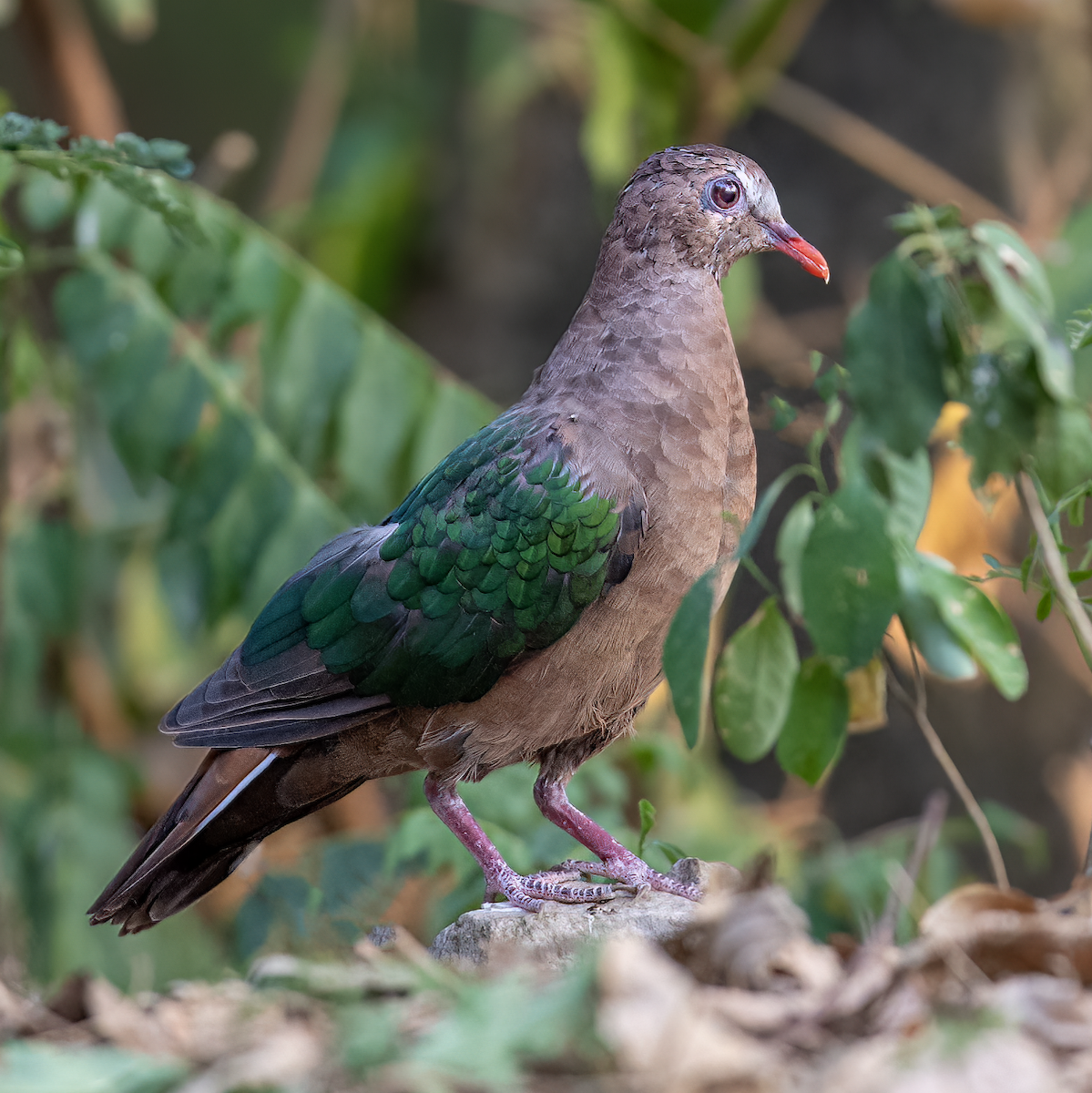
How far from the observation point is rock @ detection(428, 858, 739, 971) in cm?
209

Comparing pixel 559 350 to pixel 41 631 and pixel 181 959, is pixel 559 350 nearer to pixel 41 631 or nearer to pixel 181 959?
pixel 41 631

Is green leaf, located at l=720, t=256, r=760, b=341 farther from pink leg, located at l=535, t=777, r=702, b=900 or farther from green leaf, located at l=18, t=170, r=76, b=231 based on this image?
pink leg, located at l=535, t=777, r=702, b=900

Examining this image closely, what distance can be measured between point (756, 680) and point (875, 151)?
3836 millimetres

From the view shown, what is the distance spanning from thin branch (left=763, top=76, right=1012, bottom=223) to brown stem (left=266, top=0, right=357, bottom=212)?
2.47 metres

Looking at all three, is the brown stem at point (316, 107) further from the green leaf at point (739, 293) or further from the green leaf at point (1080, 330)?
the green leaf at point (1080, 330)

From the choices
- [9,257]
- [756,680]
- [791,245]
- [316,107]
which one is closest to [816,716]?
[756,680]

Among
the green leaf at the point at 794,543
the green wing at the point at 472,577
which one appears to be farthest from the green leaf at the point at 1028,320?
the green wing at the point at 472,577

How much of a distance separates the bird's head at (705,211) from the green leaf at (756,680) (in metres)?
0.73

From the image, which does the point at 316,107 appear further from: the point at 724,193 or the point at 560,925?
the point at 560,925

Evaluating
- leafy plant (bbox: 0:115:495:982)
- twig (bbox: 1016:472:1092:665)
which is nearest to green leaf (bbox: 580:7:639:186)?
leafy plant (bbox: 0:115:495:982)

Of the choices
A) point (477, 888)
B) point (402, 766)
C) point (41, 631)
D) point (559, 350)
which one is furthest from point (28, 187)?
point (477, 888)

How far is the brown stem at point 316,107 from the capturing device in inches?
256

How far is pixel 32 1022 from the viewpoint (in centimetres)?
156

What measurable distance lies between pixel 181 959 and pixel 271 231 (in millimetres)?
3327
